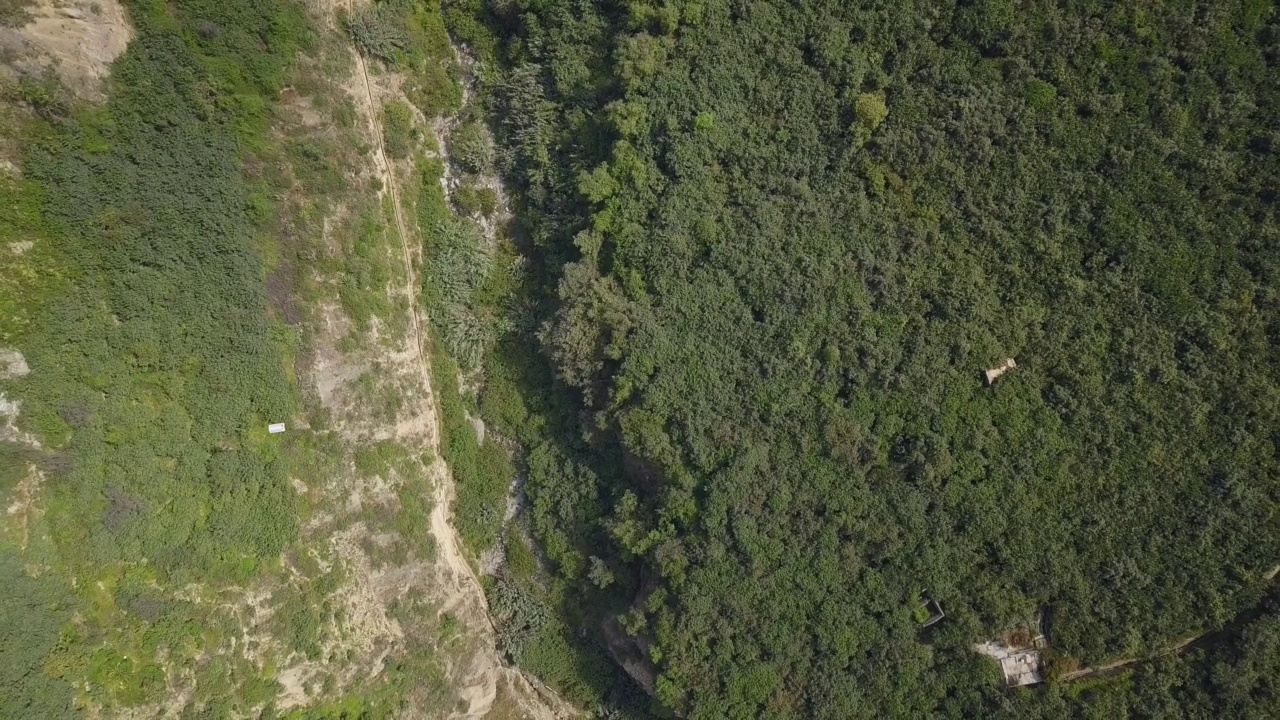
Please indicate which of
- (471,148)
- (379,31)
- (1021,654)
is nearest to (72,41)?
(379,31)

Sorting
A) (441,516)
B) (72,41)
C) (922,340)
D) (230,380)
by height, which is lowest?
(441,516)

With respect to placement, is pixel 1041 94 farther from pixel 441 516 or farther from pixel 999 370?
pixel 441 516

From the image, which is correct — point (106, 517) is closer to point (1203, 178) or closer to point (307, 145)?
point (307, 145)

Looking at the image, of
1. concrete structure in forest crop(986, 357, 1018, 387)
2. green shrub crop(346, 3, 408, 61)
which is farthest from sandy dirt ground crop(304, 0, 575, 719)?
concrete structure in forest crop(986, 357, 1018, 387)

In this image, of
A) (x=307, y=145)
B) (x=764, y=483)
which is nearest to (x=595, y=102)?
(x=307, y=145)

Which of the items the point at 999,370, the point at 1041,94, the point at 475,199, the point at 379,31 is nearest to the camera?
the point at 999,370

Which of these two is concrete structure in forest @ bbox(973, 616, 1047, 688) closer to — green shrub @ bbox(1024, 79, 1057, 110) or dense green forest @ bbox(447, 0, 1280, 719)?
dense green forest @ bbox(447, 0, 1280, 719)
